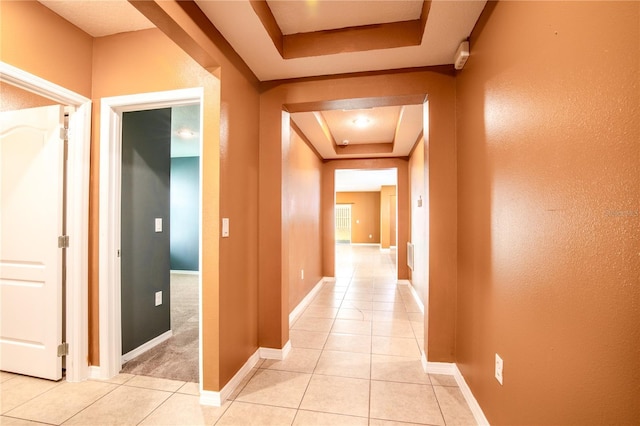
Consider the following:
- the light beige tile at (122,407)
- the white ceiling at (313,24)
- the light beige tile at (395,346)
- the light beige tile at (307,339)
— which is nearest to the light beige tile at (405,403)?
the light beige tile at (395,346)

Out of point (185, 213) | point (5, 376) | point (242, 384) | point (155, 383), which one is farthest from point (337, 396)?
point (185, 213)

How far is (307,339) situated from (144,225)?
6.53 ft

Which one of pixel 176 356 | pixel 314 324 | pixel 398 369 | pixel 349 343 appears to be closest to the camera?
pixel 398 369

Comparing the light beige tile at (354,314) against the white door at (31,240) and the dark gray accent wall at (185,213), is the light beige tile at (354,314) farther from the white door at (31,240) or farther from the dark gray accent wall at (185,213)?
the dark gray accent wall at (185,213)

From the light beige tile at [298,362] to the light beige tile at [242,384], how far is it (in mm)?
103

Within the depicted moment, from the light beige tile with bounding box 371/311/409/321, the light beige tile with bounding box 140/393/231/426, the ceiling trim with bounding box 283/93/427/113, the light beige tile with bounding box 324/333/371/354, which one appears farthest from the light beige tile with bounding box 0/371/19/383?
the light beige tile with bounding box 371/311/409/321

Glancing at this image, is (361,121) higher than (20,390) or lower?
higher

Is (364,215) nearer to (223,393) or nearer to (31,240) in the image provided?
(223,393)

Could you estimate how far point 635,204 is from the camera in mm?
654

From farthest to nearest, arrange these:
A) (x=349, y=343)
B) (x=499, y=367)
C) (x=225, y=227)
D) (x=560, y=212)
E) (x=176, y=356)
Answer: (x=349, y=343)
(x=176, y=356)
(x=225, y=227)
(x=499, y=367)
(x=560, y=212)

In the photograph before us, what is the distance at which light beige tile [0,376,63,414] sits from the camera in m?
1.72

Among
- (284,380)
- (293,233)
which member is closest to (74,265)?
(284,380)

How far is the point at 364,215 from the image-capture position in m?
12.4

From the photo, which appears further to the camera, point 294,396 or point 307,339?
Answer: point 307,339
